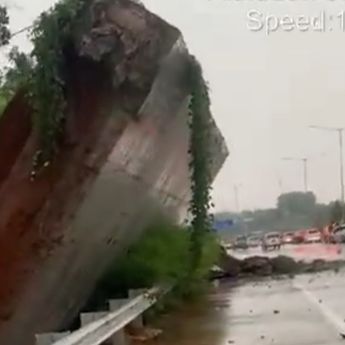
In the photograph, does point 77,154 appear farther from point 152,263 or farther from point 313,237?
point 313,237

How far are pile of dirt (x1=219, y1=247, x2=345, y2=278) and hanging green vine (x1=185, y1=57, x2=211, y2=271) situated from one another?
1654 cm

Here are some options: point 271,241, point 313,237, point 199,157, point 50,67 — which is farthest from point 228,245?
point 50,67

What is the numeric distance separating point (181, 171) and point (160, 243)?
169cm

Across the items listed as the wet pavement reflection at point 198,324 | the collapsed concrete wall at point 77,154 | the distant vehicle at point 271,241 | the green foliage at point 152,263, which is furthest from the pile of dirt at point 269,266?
the collapsed concrete wall at point 77,154

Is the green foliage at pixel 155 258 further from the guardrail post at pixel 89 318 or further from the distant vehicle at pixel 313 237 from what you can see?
the distant vehicle at pixel 313 237

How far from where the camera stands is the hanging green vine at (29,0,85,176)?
948cm

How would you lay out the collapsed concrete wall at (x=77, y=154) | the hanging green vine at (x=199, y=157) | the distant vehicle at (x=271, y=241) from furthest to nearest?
the distant vehicle at (x=271, y=241), the hanging green vine at (x=199, y=157), the collapsed concrete wall at (x=77, y=154)

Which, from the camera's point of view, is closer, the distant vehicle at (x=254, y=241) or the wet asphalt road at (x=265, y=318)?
the wet asphalt road at (x=265, y=318)

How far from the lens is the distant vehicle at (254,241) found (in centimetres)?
3339

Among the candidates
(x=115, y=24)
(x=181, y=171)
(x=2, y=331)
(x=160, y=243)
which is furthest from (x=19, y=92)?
(x=160, y=243)

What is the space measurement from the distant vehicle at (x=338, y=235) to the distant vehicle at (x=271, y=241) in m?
3.31

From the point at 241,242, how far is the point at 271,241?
12.5ft

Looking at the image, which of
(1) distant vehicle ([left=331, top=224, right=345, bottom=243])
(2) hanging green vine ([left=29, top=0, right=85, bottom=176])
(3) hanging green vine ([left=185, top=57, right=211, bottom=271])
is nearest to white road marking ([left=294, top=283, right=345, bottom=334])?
(3) hanging green vine ([left=185, top=57, right=211, bottom=271])

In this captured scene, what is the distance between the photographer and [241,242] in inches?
1313
